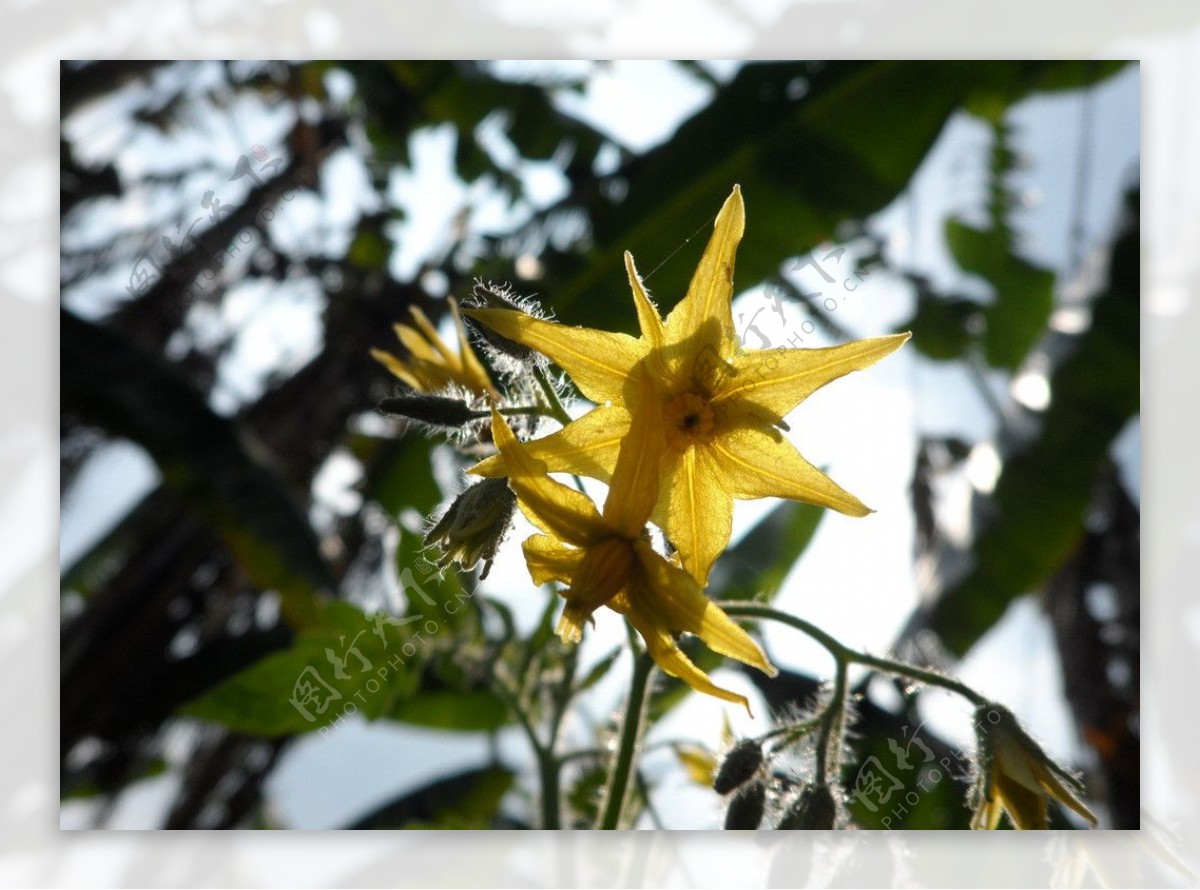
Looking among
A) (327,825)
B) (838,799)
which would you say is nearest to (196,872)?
(327,825)

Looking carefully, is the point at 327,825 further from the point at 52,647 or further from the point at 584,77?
the point at 584,77

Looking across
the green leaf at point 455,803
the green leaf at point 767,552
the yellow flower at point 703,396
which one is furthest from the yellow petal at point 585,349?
the green leaf at point 455,803

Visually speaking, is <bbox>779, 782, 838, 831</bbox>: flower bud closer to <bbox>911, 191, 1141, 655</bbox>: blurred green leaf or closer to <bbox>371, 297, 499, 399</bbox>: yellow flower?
<bbox>371, 297, 499, 399</bbox>: yellow flower

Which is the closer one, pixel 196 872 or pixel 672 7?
pixel 196 872

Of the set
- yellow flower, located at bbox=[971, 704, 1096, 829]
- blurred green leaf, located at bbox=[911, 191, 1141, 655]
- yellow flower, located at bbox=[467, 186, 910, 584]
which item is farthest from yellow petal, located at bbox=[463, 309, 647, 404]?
blurred green leaf, located at bbox=[911, 191, 1141, 655]

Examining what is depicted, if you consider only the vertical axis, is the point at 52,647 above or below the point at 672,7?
below
